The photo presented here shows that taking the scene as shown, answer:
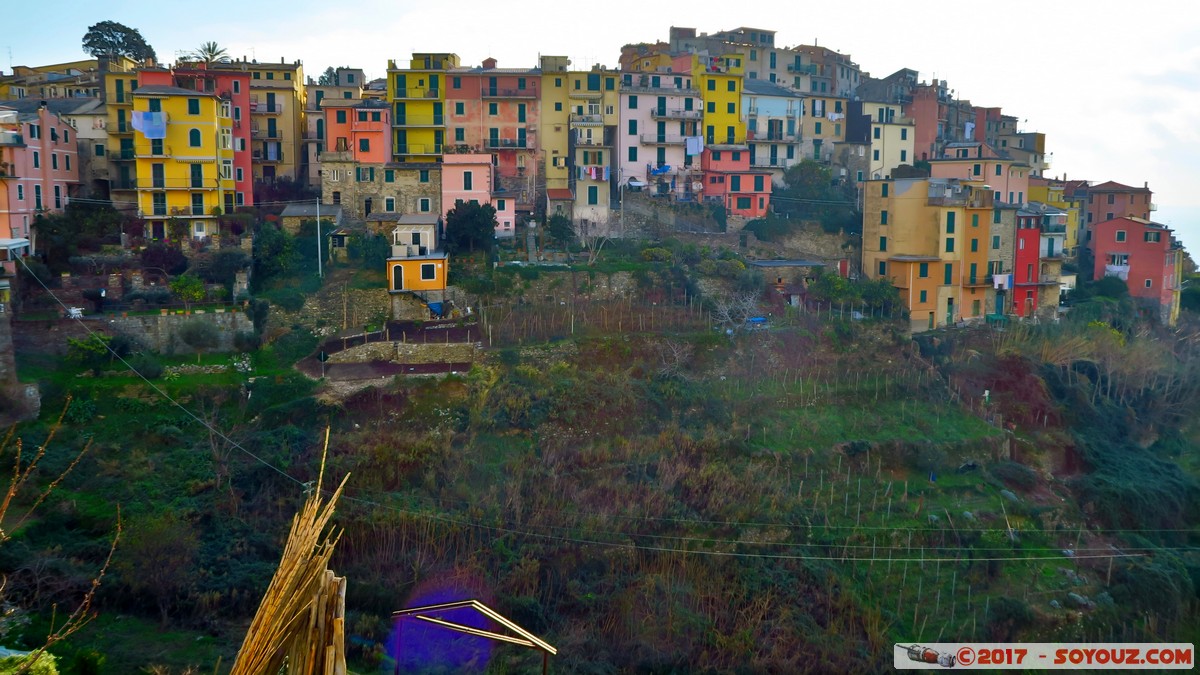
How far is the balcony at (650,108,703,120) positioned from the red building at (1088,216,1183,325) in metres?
16.1

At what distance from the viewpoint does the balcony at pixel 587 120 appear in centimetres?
3475

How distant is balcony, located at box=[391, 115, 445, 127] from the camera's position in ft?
112

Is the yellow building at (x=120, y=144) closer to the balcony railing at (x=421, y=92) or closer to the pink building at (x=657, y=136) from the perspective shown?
the balcony railing at (x=421, y=92)

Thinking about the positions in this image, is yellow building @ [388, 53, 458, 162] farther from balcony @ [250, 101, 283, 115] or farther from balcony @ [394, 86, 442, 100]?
balcony @ [250, 101, 283, 115]

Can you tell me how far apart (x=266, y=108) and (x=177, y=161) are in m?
6.09

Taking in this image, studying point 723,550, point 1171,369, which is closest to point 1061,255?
point 1171,369

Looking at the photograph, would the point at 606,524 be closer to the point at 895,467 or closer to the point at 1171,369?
the point at 895,467

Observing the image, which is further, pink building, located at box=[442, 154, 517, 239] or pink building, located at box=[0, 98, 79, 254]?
pink building, located at box=[442, 154, 517, 239]

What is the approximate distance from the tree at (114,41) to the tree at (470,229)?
2096cm

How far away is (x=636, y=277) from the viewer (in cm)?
2900

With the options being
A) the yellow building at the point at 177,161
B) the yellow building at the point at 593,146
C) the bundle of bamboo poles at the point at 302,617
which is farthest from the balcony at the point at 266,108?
the bundle of bamboo poles at the point at 302,617

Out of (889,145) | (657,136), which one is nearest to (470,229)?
(657,136)

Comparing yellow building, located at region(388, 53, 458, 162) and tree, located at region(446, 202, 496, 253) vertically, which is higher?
yellow building, located at region(388, 53, 458, 162)

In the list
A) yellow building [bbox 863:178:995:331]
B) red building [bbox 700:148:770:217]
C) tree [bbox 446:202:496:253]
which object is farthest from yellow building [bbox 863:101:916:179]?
tree [bbox 446:202:496:253]
